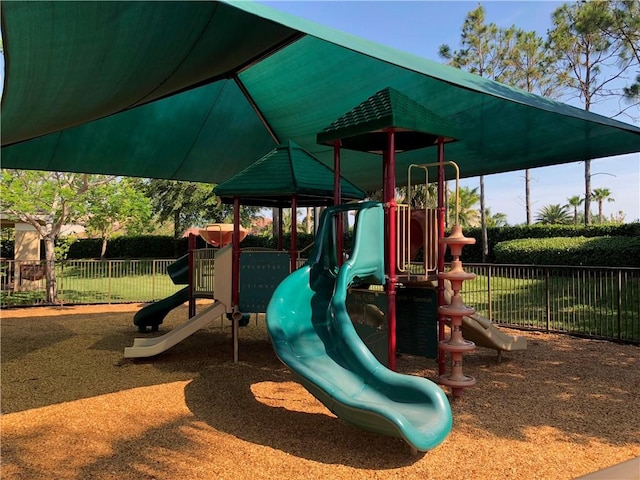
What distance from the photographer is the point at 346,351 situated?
4.68 meters

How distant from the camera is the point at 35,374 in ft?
22.4

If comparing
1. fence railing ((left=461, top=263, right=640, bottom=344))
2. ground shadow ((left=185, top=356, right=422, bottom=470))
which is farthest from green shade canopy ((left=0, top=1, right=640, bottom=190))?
ground shadow ((left=185, top=356, right=422, bottom=470))

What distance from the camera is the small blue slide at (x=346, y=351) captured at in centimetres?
388

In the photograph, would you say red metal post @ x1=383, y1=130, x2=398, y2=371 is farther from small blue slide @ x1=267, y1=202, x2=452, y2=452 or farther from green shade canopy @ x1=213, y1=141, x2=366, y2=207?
green shade canopy @ x1=213, y1=141, x2=366, y2=207

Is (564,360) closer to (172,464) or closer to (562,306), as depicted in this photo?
(562,306)

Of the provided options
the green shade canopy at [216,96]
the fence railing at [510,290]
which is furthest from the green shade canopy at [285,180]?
the fence railing at [510,290]

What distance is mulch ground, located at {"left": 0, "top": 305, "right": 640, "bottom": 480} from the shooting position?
3887mm

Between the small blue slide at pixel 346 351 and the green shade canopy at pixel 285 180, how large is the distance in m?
1.78

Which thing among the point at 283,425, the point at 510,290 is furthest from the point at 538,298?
the point at 283,425

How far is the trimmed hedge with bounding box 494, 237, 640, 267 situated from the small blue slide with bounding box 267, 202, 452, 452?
14.1 m

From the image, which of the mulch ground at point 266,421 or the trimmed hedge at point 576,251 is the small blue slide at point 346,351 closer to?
the mulch ground at point 266,421

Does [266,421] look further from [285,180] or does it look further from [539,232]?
[539,232]

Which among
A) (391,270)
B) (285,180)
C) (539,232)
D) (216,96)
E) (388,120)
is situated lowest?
(391,270)

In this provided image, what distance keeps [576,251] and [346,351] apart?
16131 mm
